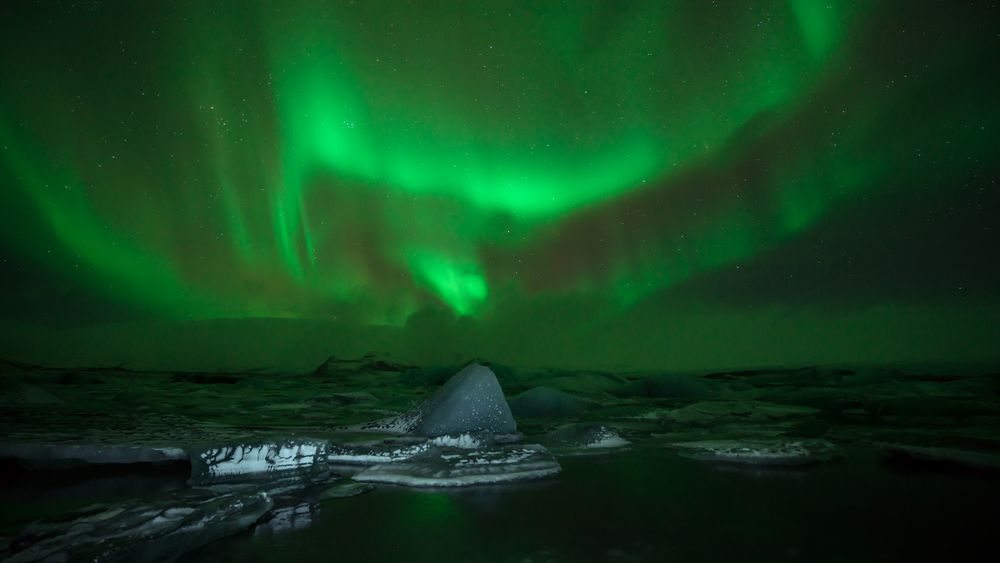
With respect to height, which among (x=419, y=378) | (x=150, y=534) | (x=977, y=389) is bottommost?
(x=977, y=389)

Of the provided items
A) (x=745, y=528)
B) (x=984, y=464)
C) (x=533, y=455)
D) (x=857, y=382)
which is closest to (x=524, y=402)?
(x=533, y=455)

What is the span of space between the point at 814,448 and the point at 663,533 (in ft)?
9.53

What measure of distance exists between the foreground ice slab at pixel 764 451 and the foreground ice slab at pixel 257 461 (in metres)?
3.14

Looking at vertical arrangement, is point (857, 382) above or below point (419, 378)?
below

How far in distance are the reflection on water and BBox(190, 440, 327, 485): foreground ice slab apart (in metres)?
0.76

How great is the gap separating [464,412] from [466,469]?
186cm

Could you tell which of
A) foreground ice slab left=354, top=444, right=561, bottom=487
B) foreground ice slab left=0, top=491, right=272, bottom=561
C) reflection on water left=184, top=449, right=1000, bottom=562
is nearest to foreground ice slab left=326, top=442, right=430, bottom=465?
foreground ice slab left=354, top=444, right=561, bottom=487

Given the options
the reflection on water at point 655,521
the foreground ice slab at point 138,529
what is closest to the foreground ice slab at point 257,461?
the foreground ice slab at point 138,529

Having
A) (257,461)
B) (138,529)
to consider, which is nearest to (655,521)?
(138,529)

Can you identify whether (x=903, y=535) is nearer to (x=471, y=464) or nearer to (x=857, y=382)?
(x=471, y=464)

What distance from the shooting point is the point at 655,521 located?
9.00 ft

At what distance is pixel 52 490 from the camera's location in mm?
3600

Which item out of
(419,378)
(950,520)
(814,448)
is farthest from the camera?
(419,378)

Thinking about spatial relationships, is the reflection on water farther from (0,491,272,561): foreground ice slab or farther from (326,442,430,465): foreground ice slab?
(326,442,430,465): foreground ice slab
